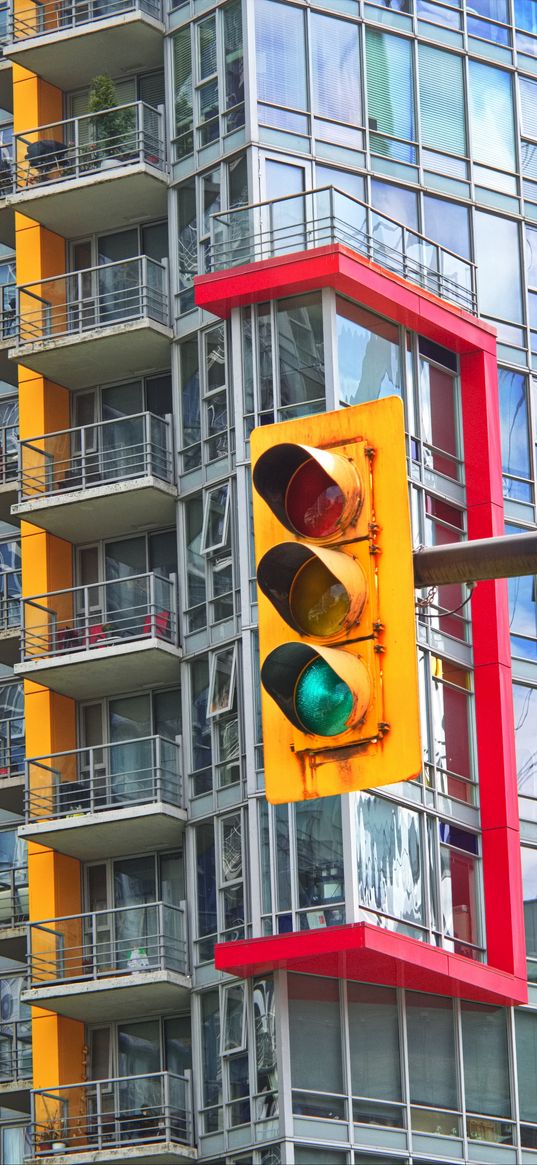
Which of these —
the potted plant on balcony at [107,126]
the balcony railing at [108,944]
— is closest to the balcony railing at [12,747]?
the balcony railing at [108,944]

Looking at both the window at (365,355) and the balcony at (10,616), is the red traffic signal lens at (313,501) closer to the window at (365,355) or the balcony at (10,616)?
the window at (365,355)

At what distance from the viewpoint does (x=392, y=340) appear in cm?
3212

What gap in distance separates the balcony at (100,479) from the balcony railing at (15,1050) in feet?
25.3

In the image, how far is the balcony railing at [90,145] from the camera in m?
34.6

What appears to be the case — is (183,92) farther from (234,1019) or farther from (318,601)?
(318,601)

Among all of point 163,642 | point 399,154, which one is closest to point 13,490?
point 163,642

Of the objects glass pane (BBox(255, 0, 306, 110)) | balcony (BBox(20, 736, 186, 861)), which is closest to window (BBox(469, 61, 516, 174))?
glass pane (BBox(255, 0, 306, 110))

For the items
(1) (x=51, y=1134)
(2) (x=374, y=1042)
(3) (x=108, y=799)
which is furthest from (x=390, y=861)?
(1) (x=51, y=1134)

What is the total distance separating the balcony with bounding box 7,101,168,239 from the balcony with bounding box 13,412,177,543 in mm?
→ 3404

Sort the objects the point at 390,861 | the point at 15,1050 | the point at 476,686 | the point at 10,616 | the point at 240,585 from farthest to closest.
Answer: the point at 10,616 < the point at 15,1050 < the point at 476,686 < the point at 240,585 < the point at 390,861

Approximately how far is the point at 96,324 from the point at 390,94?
228 inches

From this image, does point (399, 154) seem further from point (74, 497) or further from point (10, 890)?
point (10, 890)

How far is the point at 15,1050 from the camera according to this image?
114 feet

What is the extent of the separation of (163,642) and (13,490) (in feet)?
16.7
